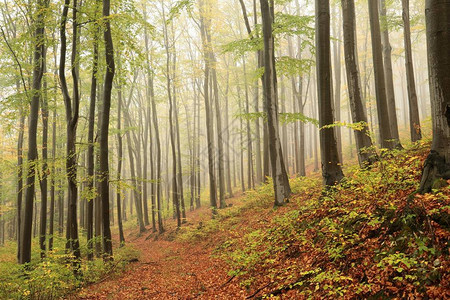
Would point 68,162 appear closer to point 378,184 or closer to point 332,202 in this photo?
point 332,202

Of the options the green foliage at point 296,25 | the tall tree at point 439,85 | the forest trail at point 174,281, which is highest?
the green foliage at point 296,25

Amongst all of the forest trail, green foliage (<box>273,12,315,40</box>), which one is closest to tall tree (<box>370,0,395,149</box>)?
green foliage (<box>273,12,315,40</box>)

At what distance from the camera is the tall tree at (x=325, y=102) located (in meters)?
7.06

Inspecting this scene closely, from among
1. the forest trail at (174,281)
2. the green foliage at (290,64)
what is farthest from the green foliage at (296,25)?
the forest trail at (174,281)

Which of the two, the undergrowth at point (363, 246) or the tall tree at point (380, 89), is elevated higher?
the tall tree at point (380, 89)

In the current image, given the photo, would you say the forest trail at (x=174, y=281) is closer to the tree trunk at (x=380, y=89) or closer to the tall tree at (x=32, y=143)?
the tall tree at (x=32, y=143)

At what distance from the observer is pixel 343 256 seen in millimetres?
4160

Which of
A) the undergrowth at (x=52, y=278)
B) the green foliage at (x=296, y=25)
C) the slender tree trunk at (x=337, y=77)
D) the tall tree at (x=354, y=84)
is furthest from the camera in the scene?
the slender tree trunk at (x=337, y=77)

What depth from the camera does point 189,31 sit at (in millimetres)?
22125

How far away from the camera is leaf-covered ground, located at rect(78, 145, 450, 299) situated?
322cm

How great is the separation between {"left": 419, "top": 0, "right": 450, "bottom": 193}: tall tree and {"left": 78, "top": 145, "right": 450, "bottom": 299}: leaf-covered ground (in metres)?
0.44

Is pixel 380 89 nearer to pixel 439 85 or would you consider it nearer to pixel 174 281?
pixel 439 85

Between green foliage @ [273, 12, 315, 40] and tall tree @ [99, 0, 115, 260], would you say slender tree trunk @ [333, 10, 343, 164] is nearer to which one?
green foliage @ [273, 12, 315, 40]

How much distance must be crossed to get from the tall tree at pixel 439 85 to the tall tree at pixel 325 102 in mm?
2971
